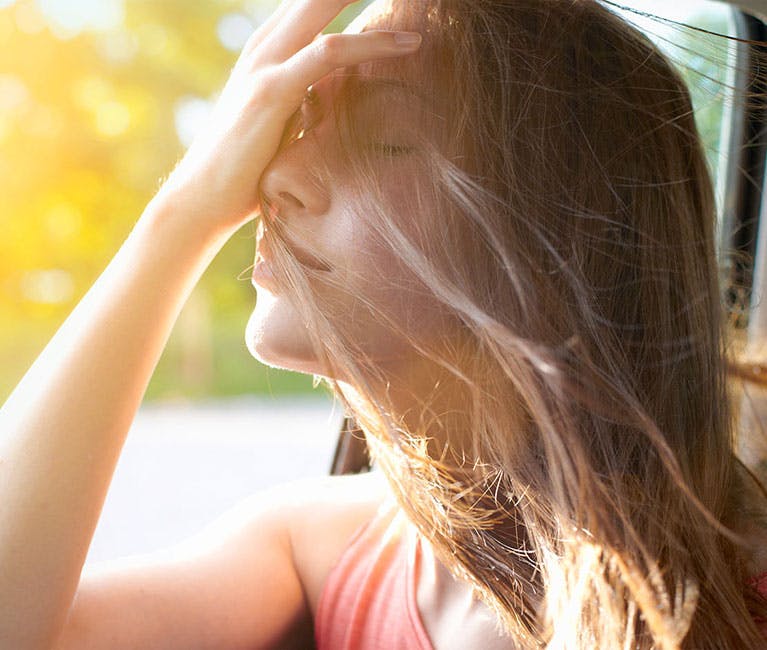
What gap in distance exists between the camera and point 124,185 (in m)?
1.60

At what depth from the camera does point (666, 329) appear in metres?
0.98

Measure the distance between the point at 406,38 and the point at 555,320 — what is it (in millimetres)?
359

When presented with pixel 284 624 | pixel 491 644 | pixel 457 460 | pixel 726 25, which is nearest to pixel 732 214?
pixel 726 25

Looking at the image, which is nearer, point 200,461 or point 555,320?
point 555,320

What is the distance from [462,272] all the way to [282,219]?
0.72 feet

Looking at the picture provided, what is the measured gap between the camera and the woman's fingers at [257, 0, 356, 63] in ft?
3.13

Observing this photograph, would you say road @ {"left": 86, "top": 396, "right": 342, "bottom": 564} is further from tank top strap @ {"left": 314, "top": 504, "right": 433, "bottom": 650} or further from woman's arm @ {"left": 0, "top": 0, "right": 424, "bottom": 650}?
woman's arm @ {"left": 0, "top": 0, "right": 424, "bottom": 650}

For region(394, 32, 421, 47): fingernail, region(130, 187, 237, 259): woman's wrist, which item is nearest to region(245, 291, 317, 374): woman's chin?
region(130, 187, 237, 259): woman's wrist

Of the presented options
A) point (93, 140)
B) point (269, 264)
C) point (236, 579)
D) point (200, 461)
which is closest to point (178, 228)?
point (269, 264)

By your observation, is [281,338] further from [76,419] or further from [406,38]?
[406,38]

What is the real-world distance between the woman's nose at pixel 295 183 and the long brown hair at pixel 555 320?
0.02 m

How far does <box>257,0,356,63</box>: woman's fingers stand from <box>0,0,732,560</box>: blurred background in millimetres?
387

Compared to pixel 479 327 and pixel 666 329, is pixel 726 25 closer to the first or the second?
pixel 666 329

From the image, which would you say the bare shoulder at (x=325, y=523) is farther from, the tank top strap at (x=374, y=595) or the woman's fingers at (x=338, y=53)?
the woman's fingers at (x=338, y=53)
